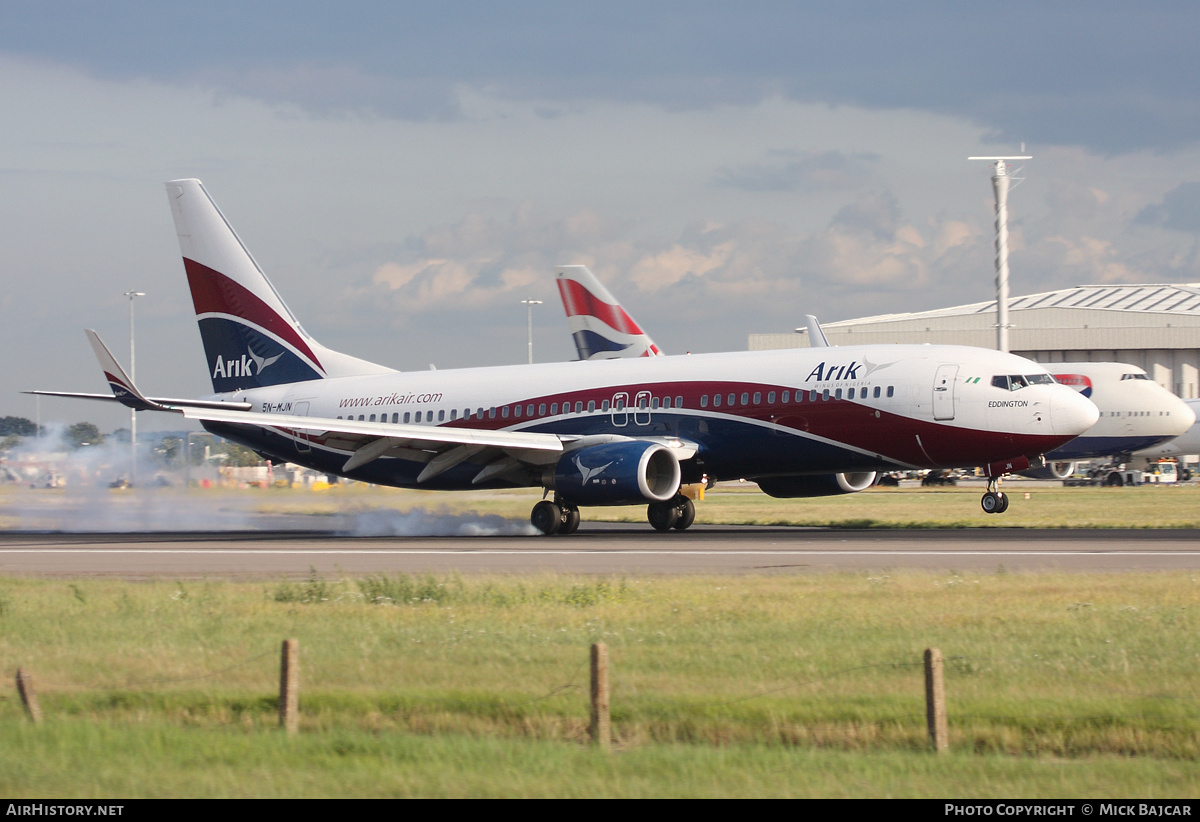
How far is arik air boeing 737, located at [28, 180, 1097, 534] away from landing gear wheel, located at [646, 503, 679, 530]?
5cm

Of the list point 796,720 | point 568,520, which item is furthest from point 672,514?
point 796,720

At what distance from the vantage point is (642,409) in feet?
115

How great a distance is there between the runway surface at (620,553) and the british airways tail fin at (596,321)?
81.4 feet

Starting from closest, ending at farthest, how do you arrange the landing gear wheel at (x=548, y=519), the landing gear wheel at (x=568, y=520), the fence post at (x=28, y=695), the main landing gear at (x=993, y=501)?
1. the fence post at (x=28, y=695)
2. the landing gear wheel at (x=548, y=519)
3. the landing gear wheel at (x=568, y=520)
4. the main landing gear at (x=993, y=501)

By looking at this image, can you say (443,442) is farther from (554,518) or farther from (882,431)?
(882,431)

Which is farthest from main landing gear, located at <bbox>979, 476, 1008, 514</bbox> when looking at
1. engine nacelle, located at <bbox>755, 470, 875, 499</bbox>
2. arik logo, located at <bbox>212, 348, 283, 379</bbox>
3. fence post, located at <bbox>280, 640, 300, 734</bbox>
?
fence post, located at <bbox>280, 640, 300, 734</bbox>

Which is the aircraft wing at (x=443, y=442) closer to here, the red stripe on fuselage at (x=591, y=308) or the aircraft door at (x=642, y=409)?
the aircraft door at (x=642, y=409)

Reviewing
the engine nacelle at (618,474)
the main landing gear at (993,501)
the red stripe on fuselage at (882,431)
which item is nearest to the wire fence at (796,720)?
the engine nacelle at (618,474)

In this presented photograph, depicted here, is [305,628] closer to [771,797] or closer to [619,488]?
[771,797]

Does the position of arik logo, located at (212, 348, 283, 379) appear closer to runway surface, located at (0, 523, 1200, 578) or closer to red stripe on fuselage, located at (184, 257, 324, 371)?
red stripe on fuselage, located at (184, 257, 324, 371)

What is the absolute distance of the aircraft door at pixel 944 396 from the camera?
31.4 metres

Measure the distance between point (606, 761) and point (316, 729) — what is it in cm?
278

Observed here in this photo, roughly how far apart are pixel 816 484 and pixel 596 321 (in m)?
25.6

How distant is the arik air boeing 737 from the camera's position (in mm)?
31609
